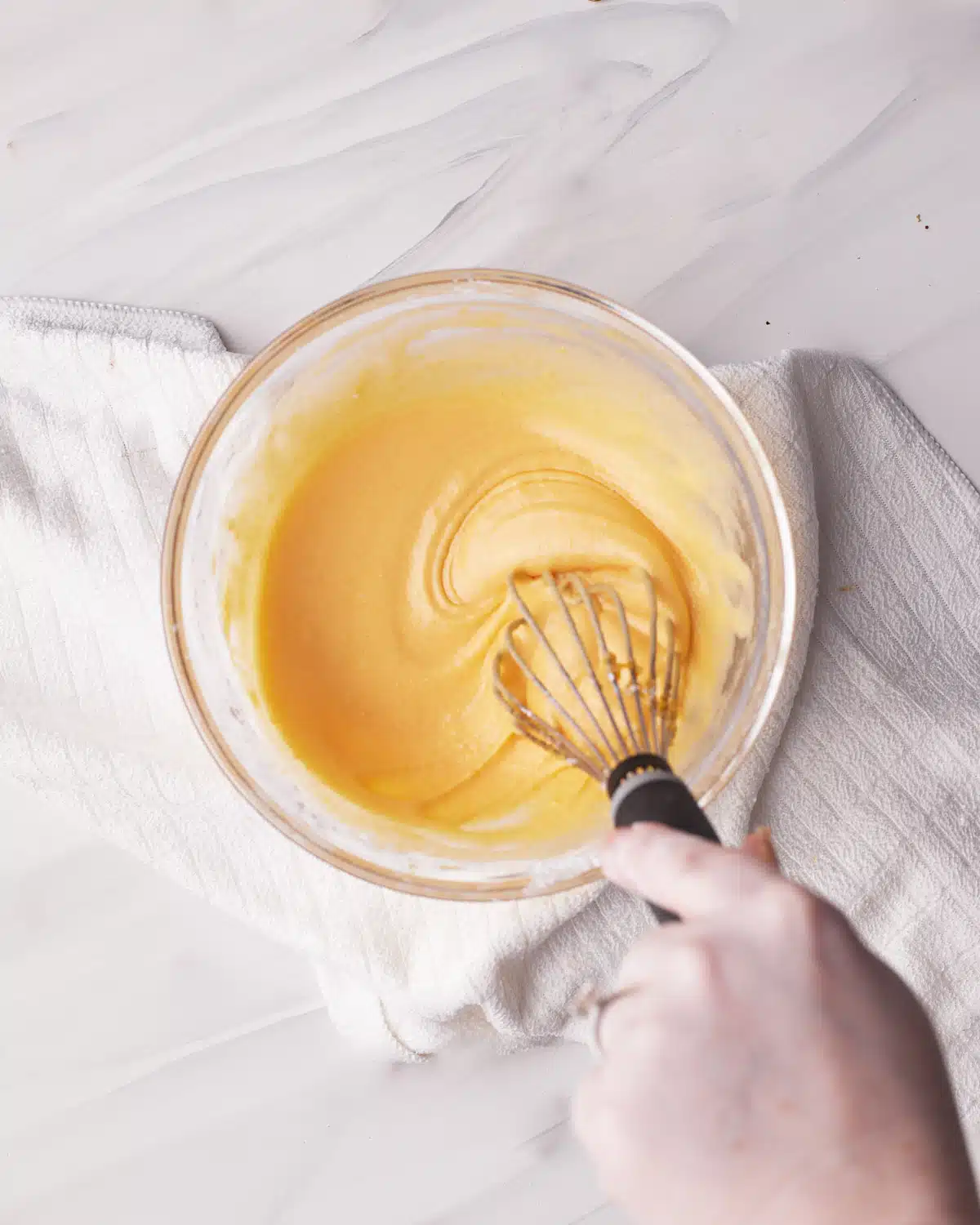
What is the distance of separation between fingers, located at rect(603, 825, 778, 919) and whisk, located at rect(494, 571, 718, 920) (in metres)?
0.14

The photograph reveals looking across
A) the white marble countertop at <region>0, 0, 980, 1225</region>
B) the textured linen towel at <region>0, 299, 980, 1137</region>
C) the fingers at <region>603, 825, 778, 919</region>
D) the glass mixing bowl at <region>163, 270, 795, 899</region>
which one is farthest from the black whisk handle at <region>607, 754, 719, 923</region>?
the white marble countertop at <region>0, 0, 980, 1225</region>

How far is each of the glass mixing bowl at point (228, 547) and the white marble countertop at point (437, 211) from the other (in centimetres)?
10

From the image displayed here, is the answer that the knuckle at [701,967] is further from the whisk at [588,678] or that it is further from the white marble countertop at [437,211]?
the white marble countertop at [437,211]

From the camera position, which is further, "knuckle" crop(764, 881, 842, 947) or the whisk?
the whisk

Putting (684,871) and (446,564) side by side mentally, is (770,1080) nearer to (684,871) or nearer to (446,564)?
(684,871)

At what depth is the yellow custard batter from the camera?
714 mm

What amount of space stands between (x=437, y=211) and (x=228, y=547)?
0.28 m

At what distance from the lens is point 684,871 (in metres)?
0.42

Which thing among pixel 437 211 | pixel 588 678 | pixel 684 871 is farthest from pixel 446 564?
pixel 684 871

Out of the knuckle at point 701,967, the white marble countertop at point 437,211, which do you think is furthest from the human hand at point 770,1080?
the white marble countertop at point 437,211

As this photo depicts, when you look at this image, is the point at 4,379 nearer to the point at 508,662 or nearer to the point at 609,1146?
the point at 508,662

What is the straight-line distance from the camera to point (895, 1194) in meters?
0.40

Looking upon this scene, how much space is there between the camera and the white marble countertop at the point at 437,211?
0.80 meters

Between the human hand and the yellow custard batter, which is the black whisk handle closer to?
the human hand
